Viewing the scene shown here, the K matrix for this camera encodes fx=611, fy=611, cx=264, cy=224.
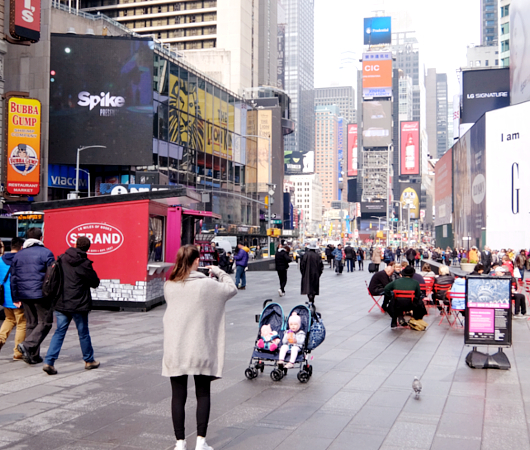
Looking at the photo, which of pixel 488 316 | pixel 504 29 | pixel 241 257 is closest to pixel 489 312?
pixel 488 316

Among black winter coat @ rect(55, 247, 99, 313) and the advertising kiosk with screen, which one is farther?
the advertising kiosk with screen

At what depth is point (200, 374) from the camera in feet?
16.3

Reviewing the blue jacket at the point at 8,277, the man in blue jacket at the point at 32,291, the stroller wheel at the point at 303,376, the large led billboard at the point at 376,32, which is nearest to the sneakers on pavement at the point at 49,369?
the man in blue jacket at the point at 32,291

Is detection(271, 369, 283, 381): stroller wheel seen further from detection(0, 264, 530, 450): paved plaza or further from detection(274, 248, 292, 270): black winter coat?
detection(274, 248, 292, 270): black winter coat

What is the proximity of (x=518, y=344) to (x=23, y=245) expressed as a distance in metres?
9.04

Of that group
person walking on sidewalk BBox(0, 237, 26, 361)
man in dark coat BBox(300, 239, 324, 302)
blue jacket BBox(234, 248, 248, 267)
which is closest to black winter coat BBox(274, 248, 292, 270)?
blue jacket BBox(234, 248, 248, 267)

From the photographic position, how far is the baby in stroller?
320 inches

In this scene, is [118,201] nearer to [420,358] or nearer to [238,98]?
[420,358]

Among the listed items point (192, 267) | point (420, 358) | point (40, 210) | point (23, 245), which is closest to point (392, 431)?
point (192, 267)

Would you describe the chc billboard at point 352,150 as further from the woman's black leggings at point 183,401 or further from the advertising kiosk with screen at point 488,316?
the woman's black leggings at point 183,401

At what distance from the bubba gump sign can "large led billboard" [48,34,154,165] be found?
964 cm

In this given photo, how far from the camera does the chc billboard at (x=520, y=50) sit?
6062cm

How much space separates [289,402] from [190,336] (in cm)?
248

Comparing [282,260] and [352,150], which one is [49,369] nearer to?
[282,260]
